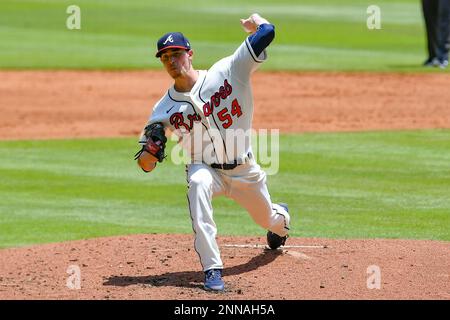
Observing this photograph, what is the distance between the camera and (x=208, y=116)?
25.0 ft

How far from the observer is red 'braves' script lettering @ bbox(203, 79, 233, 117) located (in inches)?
300

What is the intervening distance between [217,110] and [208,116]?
8 cm

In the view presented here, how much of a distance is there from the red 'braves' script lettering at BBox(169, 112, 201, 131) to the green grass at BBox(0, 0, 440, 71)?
13.2m

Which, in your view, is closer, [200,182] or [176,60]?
[200,182]

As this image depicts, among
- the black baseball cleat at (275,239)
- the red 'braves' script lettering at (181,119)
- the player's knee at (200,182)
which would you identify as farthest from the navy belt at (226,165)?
the black baseball cleat at (275,239)

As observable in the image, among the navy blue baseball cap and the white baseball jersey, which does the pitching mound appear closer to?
the white baseball jersey

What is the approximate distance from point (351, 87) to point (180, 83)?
11541mm

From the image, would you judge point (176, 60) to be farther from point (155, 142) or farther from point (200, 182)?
point (200, 182)

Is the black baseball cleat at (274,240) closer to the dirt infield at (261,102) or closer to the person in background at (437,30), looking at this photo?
the dirt infield at (261,102)

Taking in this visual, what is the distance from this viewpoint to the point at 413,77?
19828 mm
